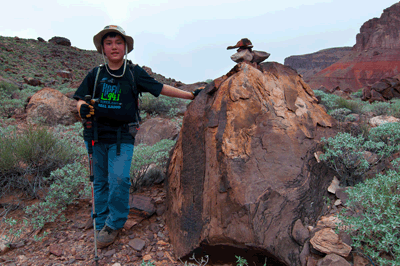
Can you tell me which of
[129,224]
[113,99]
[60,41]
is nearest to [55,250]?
[129,224]

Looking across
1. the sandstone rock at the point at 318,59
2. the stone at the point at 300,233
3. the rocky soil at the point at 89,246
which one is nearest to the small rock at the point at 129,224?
the rocky soil at the point at 89,246

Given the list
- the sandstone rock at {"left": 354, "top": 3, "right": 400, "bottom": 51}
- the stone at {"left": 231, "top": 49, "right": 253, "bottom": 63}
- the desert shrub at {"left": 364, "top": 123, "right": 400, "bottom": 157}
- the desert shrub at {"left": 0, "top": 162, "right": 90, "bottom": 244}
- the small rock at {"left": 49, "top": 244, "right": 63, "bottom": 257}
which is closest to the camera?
the small rock at {"left": 49, "top": 244, "right": 63, "bottom": 257}

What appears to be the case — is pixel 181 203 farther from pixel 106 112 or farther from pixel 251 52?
pixel 251 52

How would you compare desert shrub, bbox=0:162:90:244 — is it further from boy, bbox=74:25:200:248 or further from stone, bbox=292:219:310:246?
stone, bbox=292:219:310:246

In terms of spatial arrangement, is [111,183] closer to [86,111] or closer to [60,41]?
[86,111]

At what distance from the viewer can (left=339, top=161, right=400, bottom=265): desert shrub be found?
1.74m

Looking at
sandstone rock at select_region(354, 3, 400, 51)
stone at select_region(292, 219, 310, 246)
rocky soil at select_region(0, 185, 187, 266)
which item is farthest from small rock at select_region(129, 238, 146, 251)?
sandstone rock at select_region(354, 3, 400, 51)

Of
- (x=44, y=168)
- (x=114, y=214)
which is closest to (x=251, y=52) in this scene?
(x=114, y=214)

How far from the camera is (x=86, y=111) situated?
246cm

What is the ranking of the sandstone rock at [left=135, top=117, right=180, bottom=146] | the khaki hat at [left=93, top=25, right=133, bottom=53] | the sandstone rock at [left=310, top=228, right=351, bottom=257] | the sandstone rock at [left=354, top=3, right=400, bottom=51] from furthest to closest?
the sandstone rock at [left=354, top=3, right=400, bottom=51] → the sandstone rock at [left=135, top=117, right=180, bottom=146] → the khaki hat at [left=93, top=25, right=133, bottom=53] → the sandstone rock at [left=310, top=228, right=351, bottom=257]

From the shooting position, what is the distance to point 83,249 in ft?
9.05

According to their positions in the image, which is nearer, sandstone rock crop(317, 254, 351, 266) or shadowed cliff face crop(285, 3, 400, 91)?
sandstone rock crop(317, 254, 351, 266)

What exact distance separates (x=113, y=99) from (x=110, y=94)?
0.20 feet

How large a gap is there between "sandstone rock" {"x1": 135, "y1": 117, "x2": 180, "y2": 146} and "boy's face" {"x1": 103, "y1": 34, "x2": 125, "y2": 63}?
2.78 meters
